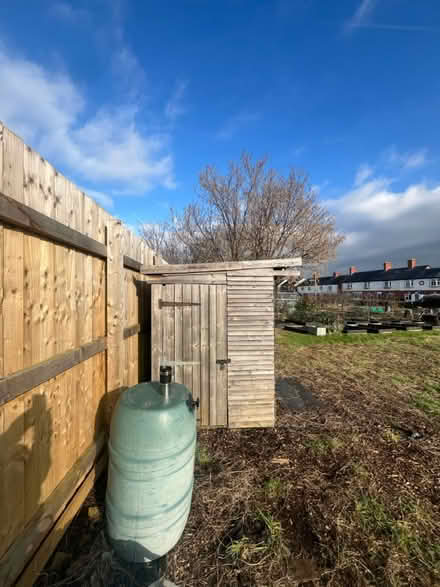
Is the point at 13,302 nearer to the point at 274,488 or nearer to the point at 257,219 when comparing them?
the point at 274,488

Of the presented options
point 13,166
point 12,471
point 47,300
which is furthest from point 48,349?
point 13,166

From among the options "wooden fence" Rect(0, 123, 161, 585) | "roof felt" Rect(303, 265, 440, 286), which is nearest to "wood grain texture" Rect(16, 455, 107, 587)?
"wooden fence" Rect(0, 123, 161, 585)

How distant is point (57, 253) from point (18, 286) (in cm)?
40

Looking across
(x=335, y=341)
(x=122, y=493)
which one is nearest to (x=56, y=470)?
(x=122, y=493)

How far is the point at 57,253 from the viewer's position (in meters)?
1.61

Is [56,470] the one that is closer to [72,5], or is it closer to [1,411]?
[1,411]

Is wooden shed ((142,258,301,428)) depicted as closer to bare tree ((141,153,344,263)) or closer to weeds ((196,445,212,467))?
weeds ((196,445,212,467))

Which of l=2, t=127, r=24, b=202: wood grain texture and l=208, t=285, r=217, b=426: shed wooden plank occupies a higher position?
l=2, t=127, r=24, b=202: wood grain texture

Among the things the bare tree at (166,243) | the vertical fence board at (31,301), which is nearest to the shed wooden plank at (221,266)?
the vertical fence board at (31,301)

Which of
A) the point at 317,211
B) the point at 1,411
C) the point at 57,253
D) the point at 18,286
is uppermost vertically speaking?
the point at 317,211

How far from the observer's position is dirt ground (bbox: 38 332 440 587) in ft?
5.37

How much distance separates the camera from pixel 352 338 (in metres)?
9.48

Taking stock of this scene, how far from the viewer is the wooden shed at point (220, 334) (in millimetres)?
3160

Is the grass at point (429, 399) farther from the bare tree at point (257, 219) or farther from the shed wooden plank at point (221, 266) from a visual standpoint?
the bare tree at point (257, 219)
